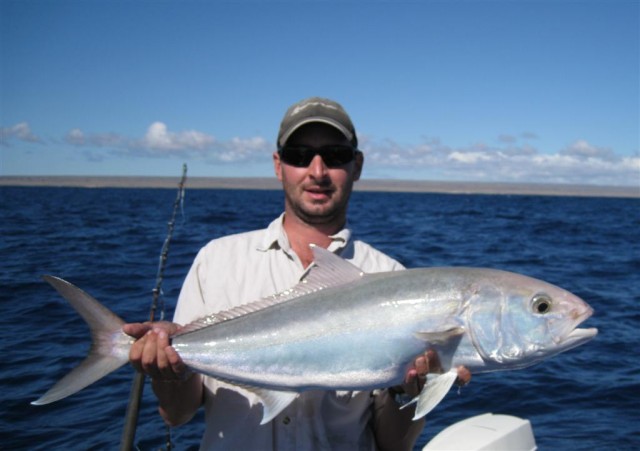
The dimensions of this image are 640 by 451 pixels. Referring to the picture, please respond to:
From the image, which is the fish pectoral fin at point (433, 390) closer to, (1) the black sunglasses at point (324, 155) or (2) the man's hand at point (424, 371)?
(2) the man's hand at point (424, 371)

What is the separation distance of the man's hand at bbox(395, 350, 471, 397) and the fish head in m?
0.18

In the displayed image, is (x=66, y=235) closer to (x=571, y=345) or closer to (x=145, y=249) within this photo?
(x=145, y=249)

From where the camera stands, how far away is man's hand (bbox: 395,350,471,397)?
3480 millimetres

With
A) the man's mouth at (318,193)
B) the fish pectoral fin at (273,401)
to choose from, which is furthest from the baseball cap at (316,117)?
the fish pectoral fin at (273,401)

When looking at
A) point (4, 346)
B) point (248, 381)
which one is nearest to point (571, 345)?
point (248, 381)

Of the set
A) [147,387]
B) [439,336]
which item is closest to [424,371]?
[439,336]

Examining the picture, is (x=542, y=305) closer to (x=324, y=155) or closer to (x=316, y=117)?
(x=324, y=155)

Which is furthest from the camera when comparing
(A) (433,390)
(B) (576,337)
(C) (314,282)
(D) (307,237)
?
(D) (307,237)

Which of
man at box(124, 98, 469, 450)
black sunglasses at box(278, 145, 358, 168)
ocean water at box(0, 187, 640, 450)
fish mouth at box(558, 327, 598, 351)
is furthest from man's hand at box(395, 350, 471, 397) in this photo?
ocean water at box(0, 187, 640, 450)

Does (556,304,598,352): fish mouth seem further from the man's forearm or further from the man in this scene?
the man's forearm

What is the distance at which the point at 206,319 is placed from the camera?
12.7ft

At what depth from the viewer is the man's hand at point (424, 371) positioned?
3.48 meters

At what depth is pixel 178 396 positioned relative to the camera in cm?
387

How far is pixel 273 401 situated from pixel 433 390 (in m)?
1.02
